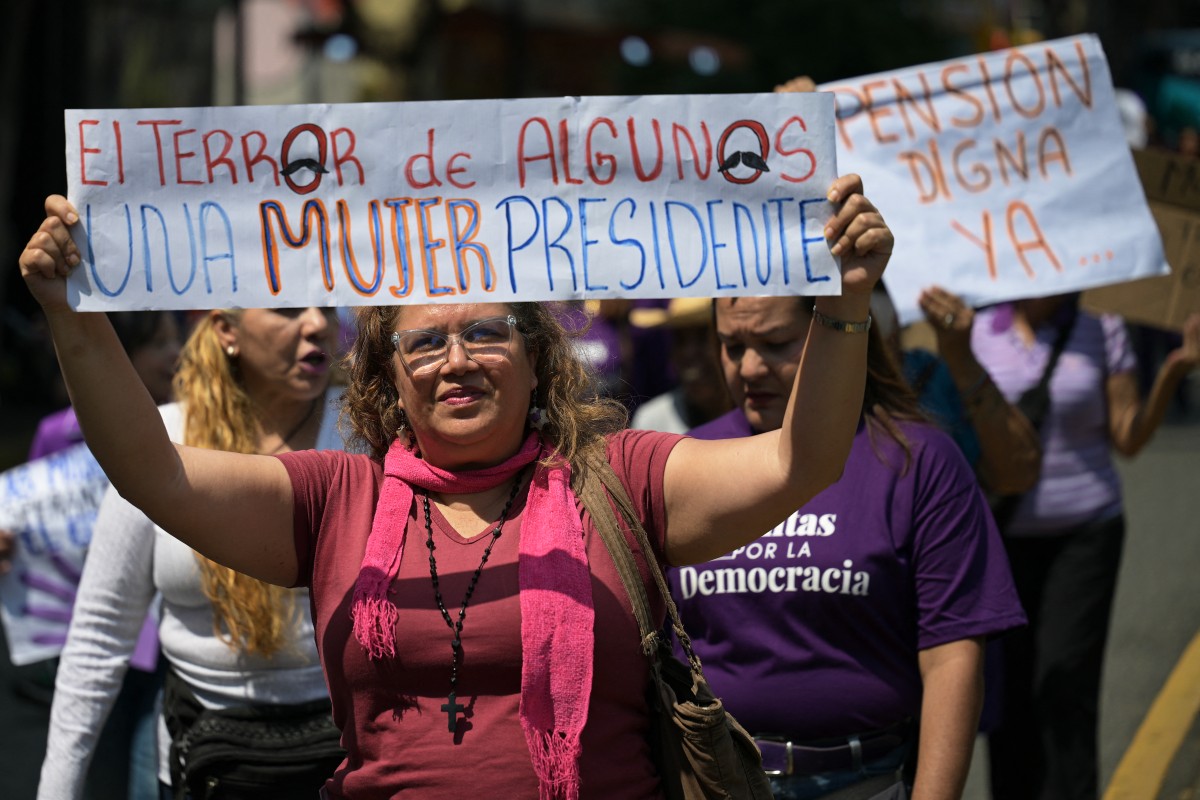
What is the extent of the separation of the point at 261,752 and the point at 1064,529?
9.07 ft

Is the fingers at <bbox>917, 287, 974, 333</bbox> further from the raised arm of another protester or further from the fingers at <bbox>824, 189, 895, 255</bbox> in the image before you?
the fingers at <bbox>824, 189, 895, 255</bbox>

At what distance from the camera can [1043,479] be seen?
490 cm

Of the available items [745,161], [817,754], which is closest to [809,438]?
[745,161]

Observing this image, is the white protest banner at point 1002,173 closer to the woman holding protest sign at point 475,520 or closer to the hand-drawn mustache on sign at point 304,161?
the woman holding protest sign at point 475,520

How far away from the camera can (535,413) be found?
2861 mm

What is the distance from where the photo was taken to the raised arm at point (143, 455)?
246cm

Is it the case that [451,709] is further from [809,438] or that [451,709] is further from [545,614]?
[809,438]

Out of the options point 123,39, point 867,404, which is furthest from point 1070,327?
point 123,39

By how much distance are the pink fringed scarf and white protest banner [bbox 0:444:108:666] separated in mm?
1956

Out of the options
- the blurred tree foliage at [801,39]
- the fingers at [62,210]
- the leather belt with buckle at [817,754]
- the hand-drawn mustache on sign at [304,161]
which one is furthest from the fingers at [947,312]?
the blurred tree foliage at [801,39]

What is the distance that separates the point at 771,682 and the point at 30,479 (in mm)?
2356

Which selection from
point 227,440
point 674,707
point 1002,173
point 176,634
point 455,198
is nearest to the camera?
point 674,707

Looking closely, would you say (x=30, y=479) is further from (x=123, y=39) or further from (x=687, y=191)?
(x=123, y=39)

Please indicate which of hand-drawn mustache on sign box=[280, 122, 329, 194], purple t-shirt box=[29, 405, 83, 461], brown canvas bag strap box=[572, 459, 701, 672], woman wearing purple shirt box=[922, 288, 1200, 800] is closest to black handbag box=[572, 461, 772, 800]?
brown canvas bag strap box=[572, 459, 701, 672]
